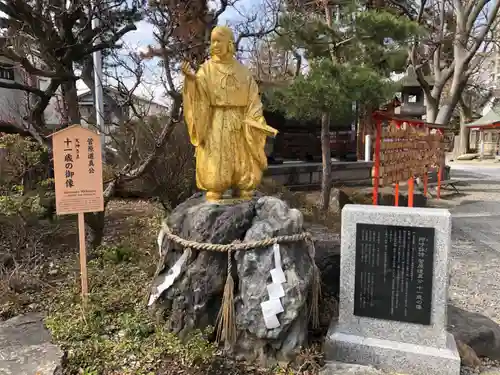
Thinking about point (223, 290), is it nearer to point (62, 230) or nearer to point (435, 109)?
point (62, 230)

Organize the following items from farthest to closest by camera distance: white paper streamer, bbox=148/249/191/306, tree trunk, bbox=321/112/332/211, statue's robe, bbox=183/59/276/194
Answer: tree trunk, bbox=321/112/332/211
statue's robe, bbox=183/59/276/194
white paper streamer, bbox=148/249/191/306

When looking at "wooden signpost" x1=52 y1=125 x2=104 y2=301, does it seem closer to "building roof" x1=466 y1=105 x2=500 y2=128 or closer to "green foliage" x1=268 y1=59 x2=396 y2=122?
"green foliage" x1=268 y1=59 x2=396 y2=122

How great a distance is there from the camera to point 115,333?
3.00m

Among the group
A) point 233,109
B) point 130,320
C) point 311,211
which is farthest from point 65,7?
point 311,211

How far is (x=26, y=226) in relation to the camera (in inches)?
174

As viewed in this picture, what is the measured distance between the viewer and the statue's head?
323 cm

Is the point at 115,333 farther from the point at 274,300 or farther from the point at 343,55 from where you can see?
the point at 343,55

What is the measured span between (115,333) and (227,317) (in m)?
0.91

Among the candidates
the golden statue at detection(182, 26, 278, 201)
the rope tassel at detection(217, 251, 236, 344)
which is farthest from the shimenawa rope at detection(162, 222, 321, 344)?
the golden statue at detection(182, 26, 278, 201)

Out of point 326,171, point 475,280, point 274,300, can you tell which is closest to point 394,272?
point 274,300

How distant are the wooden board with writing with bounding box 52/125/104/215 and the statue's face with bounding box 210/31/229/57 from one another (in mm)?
1243

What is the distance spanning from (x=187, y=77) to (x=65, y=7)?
9.60 feet

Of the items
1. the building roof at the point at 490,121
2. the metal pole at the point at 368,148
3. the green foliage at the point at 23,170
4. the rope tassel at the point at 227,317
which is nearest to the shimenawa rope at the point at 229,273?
the rope tassel at the point at 227,317

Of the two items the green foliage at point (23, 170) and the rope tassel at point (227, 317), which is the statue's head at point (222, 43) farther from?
the green foliage at point (23, 170)
